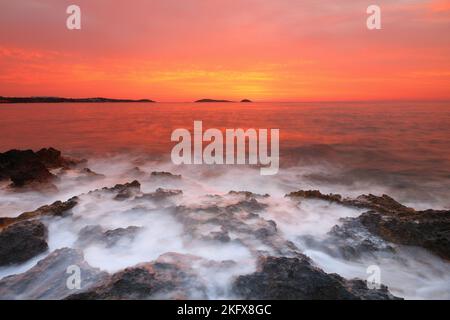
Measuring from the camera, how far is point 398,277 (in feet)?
18.2

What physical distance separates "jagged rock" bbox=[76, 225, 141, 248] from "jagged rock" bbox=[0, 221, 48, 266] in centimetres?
64

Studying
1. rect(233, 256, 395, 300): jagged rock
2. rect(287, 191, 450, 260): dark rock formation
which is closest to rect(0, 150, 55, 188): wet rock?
rect(233, 256, 395, 300): jagged rock

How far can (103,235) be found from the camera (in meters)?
6.40

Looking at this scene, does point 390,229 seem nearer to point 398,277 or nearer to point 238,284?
point 398,277

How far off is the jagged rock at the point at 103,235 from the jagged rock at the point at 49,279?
75cm

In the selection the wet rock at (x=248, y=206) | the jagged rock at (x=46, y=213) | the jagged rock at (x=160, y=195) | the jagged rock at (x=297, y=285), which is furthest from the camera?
the jagged rock at (x=160, y=195)

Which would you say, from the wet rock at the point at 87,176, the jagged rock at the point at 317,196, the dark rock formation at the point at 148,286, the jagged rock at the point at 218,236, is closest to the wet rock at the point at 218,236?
the jagged rock at the point at 218,236

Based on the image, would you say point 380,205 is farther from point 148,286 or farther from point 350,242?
point 148,286

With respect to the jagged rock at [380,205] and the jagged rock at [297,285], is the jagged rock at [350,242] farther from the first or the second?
the jagged rock at [297,285]

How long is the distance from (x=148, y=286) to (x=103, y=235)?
93.2 inches

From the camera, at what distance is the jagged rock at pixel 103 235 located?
6211mm
